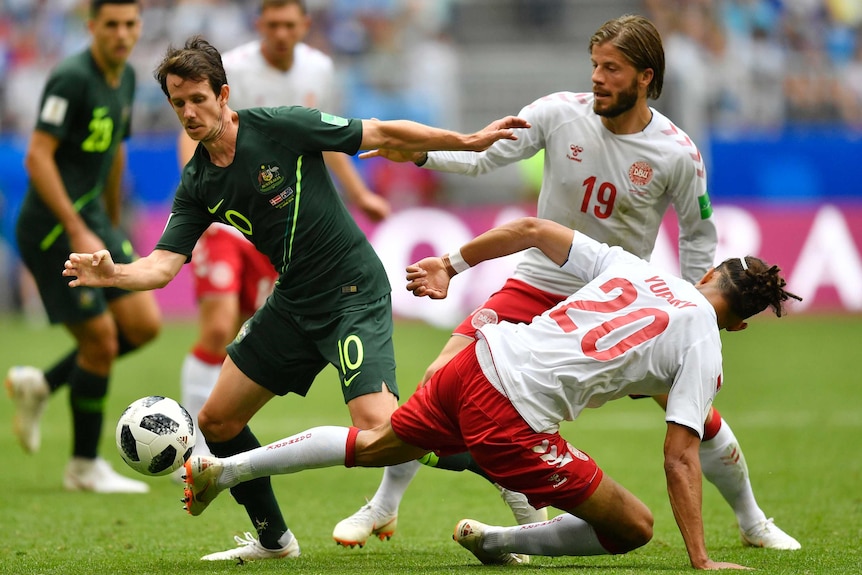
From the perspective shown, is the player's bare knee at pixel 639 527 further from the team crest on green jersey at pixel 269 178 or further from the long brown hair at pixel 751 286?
the team crest on green jersey at pixel 269 178

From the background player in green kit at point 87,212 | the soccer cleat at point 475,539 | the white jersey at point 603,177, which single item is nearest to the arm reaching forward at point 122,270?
the white jersey at point 603,177

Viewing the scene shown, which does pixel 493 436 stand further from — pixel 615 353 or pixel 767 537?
pixel 767 537

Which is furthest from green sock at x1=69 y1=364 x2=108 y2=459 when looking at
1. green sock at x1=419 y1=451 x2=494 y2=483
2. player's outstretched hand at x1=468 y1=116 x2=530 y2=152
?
player's outstretched hand at x1=468 y1=116 x2=530 y2=152

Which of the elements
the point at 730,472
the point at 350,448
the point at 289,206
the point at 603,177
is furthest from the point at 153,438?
the point at 730,472

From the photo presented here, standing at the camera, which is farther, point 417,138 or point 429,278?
point 417,138

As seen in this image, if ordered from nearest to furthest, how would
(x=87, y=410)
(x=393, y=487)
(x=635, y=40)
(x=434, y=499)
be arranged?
(x=635, y=40) < (x=393, y=487) < (x=434, y=499) < (x=87, y=410)

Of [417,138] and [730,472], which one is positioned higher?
[417,138]

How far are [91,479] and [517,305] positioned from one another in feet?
Result: 10.7

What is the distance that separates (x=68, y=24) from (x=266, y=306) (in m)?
17.1

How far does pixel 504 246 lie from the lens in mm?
5277

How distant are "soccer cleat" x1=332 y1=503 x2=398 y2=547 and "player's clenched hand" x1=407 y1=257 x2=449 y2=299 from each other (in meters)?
1.27

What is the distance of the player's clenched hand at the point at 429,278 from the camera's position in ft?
17.2

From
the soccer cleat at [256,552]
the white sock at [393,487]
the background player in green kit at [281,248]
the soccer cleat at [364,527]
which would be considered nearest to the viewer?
the background player in green kit at [281,248]

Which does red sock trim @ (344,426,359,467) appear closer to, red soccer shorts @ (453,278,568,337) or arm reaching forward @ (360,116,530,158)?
red soccer shorts @ (453,278,568,337)
